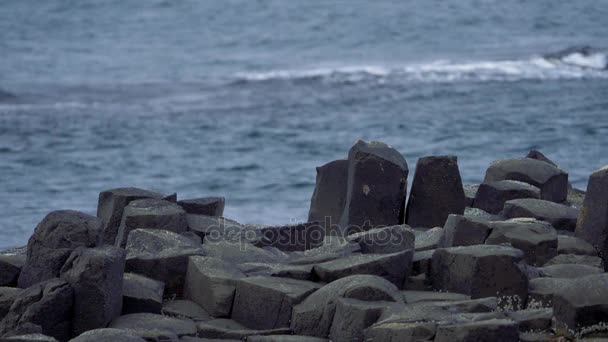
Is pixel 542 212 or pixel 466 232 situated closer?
pixel 466 232

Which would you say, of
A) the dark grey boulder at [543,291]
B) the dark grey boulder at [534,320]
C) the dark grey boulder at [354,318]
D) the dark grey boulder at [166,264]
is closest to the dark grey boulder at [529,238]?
the dark grey boulder at [543,291]

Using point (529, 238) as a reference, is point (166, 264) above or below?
above

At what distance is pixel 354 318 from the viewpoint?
824cm

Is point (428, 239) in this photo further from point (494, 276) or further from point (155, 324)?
point (155, 324)

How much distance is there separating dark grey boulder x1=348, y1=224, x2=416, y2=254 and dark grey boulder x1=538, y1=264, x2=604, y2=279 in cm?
111

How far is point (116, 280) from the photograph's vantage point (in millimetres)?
8766

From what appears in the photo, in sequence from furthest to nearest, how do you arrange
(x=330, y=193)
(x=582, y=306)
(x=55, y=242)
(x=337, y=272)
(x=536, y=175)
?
(x=536, y=175) → (x=330, y=193) → (x=55, y=242) → (x=337, y=272) → (x=582, y=306)

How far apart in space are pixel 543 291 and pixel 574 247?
1956 mm

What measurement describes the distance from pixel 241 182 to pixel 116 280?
610 inches

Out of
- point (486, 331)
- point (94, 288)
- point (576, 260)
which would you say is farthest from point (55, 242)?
point (576, 260)

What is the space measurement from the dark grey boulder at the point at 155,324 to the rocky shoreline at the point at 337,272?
2cm

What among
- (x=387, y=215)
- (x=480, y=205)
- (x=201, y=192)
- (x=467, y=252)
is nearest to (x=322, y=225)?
(x=387, y=215)

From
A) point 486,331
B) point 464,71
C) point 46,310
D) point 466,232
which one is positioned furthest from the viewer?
point 464,71

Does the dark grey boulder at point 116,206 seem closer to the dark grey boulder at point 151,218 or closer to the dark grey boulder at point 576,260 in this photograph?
the dark grey boulder at point 151,218
